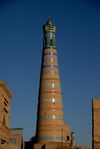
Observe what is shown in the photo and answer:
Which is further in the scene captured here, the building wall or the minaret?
the minaret

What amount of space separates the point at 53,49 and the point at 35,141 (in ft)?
34.2

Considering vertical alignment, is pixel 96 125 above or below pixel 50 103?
below

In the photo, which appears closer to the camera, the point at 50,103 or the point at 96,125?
the point at 96,125

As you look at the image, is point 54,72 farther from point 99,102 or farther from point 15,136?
point 99,102

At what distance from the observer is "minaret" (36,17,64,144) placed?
4519 centimetres

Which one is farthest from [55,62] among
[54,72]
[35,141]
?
[35,141]

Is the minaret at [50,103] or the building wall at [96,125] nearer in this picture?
the building wall at [96,125]

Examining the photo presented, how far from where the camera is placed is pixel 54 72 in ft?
152

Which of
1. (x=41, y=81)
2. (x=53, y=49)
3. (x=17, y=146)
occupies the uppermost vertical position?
(x=53, y=49)

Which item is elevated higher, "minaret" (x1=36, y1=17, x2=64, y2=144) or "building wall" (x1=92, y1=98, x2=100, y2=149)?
"minaret" (x1=36, y1=17, x2=64, y2=144)

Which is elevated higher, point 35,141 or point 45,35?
point 45,35

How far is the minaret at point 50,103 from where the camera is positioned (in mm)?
45188

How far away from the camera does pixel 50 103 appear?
4569 centimetres

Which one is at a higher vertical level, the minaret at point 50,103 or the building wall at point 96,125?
the minaret at point 50,103
